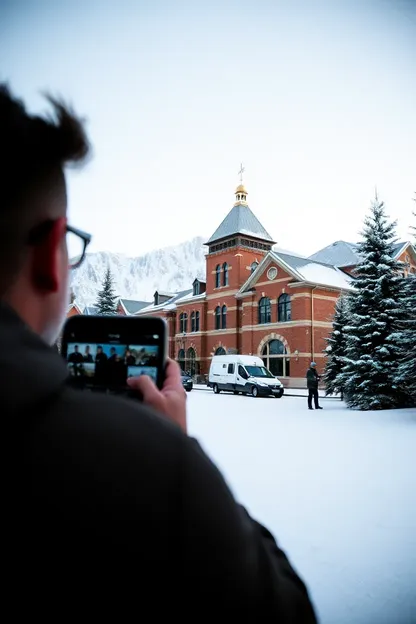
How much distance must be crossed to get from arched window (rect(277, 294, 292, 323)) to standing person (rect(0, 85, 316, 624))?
31167mm

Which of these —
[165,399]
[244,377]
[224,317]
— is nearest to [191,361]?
[224,317]

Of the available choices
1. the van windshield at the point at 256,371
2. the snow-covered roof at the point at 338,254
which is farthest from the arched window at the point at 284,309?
the van windshield at the point at 256,371

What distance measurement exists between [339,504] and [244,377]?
1822 centimetres

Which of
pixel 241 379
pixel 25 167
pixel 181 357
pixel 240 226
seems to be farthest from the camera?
pixel 181 357

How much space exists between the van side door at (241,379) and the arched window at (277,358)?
8.66 metres

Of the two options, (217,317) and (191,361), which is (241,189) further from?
(191,361)

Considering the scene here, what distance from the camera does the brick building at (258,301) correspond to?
30.2m

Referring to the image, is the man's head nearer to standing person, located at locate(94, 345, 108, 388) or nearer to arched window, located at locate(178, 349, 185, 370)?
standing person, located at locate(94, 345, 108, 388)

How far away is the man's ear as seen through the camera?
845mm

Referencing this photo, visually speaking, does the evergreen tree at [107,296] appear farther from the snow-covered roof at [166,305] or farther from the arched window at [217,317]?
the snow-covered roof at [166,305]

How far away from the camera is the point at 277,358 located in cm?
3225

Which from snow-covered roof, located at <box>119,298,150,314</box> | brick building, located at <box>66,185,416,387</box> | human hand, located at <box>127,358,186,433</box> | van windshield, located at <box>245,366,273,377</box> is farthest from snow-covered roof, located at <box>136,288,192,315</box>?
human hand, located at <box>127,358,186,433</box>

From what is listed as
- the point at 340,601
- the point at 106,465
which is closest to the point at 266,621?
the point at 106,465

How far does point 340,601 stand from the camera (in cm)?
267
